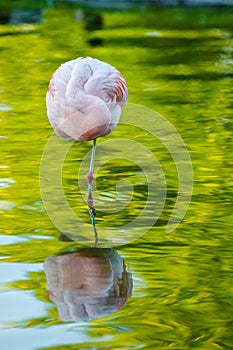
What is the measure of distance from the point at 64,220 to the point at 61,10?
1475 centimetres

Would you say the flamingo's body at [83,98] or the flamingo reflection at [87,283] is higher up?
the flamingo's body at [83,98]

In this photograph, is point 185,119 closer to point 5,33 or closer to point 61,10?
point 5,33

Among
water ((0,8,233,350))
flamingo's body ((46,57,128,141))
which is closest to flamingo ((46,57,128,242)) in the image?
flamingo's body ((46,57,128,141))

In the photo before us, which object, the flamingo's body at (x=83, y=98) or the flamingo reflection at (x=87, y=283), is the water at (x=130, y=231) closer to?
the flamingo reflection at (x=87, y=283)

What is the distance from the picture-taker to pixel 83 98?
22.5 ft

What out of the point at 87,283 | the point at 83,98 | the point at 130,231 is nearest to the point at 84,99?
the point at 83,98

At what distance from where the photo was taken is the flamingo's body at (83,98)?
687cm

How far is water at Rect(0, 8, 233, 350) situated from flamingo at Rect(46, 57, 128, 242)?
0.44 m

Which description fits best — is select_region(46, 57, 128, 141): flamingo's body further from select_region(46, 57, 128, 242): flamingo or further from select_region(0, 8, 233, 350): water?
select_region(0, 8, 233, 350): water

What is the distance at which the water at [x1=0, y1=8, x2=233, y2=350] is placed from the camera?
4.69 m

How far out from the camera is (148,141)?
8.80 metres

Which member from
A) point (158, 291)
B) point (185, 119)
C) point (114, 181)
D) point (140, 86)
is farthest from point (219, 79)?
point (158, 291)

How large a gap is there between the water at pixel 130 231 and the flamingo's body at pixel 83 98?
45 centimetres

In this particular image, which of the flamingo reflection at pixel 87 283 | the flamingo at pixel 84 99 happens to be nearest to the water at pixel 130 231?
the flamingo reflection at pixel 87 283
